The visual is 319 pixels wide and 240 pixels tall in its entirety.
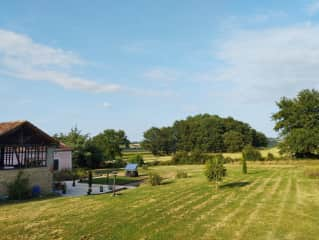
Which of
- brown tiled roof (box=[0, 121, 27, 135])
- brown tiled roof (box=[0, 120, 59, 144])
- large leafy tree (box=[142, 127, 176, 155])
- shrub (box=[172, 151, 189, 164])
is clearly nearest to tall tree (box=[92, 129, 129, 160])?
shrub (box=[172, 151, 189, 164])

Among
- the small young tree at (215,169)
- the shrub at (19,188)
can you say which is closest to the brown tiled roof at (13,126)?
the shrub at (19,188)

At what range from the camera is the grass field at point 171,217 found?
912cm

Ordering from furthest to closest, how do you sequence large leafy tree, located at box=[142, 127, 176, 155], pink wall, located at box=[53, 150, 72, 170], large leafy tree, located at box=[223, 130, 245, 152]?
large leafy tree, located at box=[142, 127, 176, 155], large leafy tree, located at box=[223, 130, 245, 152], pink wall, located at box=[53, 150, 72, 170]

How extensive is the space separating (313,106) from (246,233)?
1829 inches

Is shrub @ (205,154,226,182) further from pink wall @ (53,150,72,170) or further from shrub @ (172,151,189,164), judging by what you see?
shrub @ (172,151,189,164)

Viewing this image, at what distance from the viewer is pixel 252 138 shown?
78125mm

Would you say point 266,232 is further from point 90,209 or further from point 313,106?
point 313,106

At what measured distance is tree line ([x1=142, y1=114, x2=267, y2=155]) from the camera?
2965 inches

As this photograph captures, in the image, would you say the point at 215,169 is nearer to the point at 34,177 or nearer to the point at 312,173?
the point at 312,173

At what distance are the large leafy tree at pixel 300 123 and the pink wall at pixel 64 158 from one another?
37.3 metres

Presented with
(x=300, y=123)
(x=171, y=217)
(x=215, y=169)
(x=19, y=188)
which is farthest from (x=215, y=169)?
(x=300, y=123)

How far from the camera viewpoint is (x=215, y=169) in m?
19.4

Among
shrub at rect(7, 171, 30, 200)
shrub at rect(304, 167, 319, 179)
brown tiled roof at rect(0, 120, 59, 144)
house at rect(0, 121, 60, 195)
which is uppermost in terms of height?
brown tiled roof at rect(0, 120, 59, 144)

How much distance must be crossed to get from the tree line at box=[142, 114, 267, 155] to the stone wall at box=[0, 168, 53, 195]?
61.5m
